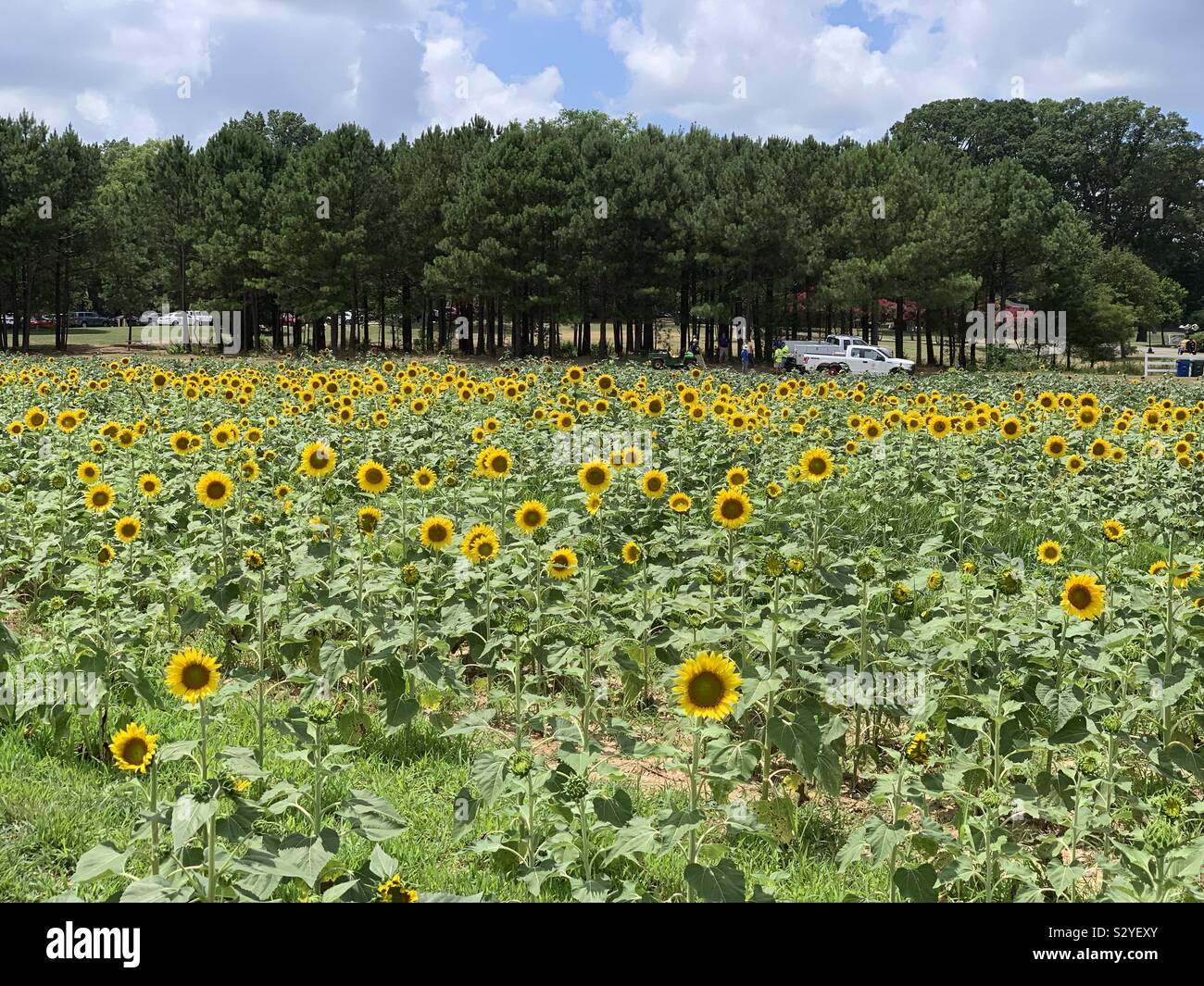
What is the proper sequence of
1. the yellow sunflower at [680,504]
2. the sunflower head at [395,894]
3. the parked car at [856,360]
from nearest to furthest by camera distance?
1. the sunflower head at [395,894]
2. the yellow sunflower at [680,504]
3. the parked car at [856,360]

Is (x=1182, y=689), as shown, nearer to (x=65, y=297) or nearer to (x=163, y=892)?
(x=163, y=892)

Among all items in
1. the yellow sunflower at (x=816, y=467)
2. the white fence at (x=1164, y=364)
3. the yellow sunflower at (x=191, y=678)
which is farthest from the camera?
the white fence at (x=1164, y=364)

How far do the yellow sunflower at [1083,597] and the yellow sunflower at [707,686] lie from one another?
1.94 metres

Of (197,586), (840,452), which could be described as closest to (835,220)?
(840,452)

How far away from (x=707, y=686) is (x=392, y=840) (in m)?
1.64

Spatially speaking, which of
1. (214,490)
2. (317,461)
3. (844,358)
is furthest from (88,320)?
(214,490)

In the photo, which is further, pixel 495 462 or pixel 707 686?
pixel 495 462

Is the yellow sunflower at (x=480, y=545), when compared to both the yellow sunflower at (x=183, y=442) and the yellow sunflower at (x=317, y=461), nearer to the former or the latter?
the yellow sunflower at (x=317, y=461)

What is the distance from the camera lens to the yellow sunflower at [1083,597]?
4453mm

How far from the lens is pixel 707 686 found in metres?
3.39

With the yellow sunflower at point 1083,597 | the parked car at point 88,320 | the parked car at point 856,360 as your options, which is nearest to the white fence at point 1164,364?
the parked car at point 856,360

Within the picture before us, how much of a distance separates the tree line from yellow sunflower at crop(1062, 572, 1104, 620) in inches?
1540

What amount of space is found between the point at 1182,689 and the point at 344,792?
11.9ft

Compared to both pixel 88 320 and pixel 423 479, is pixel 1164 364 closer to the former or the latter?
pixel 423 479
